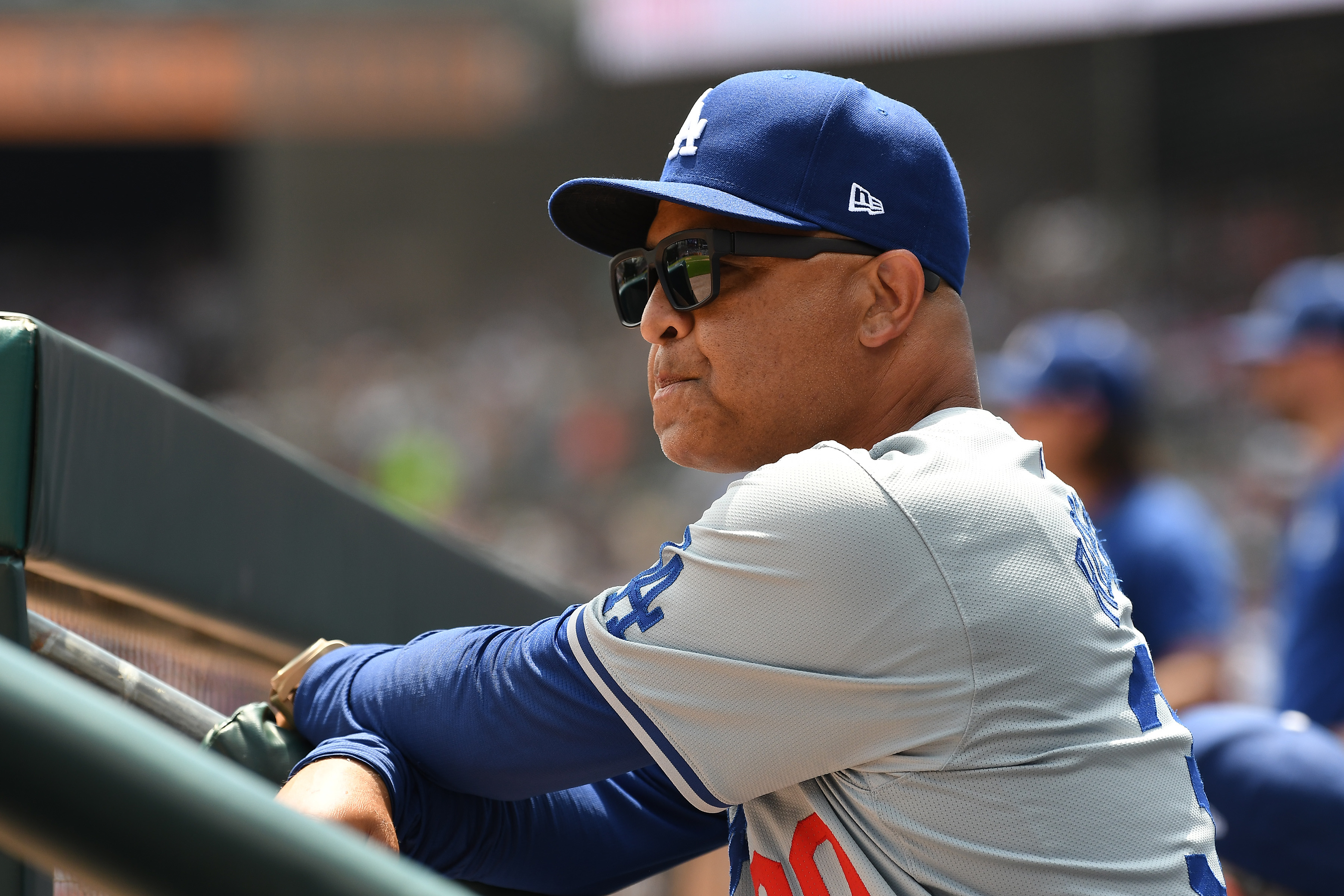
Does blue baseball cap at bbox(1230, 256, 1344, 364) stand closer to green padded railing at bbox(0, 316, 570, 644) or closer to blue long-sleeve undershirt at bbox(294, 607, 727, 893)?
green padded railing at bbox(0, 316, 570, 644)

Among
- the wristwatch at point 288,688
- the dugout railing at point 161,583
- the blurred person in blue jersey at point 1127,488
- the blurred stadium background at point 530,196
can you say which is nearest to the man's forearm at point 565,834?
the wristwatch at point 288,688

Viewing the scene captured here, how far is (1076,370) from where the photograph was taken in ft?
12.7

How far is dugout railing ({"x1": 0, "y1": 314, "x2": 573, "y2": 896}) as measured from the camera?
0.56m

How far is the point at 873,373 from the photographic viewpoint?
4.97 feet

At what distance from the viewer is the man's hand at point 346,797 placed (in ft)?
3.56

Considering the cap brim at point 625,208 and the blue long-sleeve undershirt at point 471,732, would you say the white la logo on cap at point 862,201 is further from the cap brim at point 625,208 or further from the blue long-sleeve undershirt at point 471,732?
the blue long-sleeve undershirt at point 471,732

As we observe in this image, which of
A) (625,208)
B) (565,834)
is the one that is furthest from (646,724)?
(625,208)

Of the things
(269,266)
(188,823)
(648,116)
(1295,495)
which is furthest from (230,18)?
(188,823)

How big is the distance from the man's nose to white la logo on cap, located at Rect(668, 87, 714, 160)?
0.16m

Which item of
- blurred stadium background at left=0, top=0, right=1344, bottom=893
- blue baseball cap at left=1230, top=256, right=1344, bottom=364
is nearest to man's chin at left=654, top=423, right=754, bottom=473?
blue baseball cap at left=1230, top=256, right=1344, bottom=364

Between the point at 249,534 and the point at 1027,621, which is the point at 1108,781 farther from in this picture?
the point at 249,534

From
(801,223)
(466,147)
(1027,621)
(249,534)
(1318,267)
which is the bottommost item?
(1027,621)

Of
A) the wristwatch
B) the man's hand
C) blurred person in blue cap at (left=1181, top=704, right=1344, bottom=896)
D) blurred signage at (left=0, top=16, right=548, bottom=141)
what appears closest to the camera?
the man's hand

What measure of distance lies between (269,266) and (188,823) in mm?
15246
